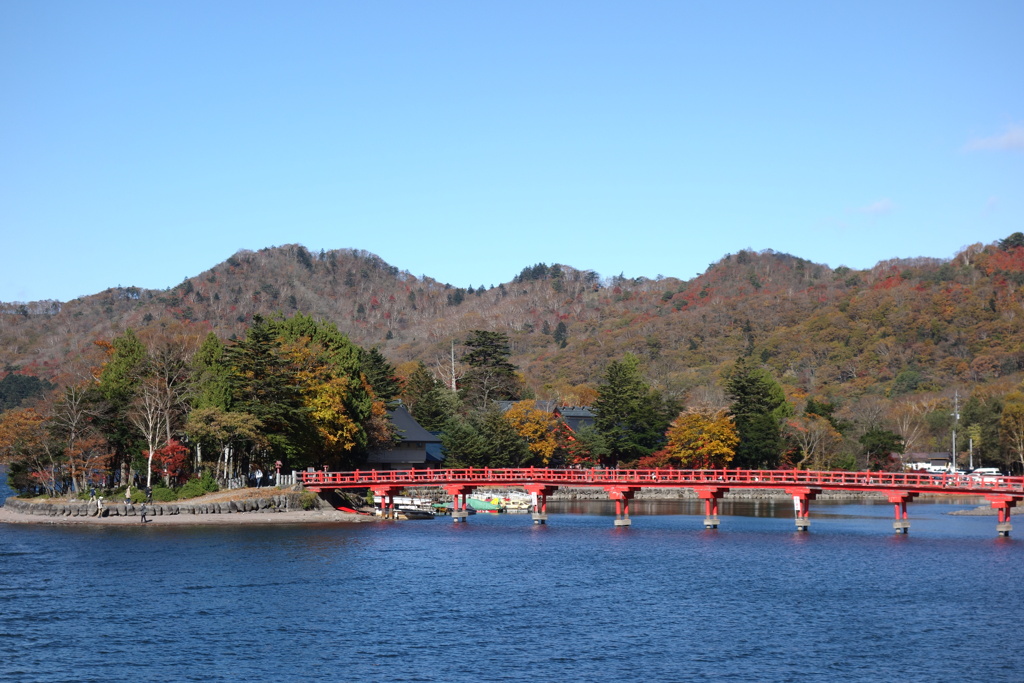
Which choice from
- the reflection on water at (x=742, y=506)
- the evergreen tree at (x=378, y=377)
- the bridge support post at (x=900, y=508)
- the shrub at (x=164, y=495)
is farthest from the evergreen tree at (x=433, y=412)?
the bridge support post at (x=900, y=508)

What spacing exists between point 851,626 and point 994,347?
16933cm

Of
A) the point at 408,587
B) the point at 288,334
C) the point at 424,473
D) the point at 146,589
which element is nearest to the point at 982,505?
the point at 424,473

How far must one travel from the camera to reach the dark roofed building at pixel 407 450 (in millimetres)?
104500

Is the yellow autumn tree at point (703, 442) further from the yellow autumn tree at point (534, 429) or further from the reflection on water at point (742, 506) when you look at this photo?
the yellow autumn tree at point (534, 429)

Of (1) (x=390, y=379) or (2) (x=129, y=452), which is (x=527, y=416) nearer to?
(1) (x=390, y=379)

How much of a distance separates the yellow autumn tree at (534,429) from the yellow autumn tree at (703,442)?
12.8 metres

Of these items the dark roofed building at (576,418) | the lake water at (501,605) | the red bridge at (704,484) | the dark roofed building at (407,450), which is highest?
the dark roofed building at (576,418)

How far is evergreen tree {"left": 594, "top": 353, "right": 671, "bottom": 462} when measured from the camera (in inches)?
4510

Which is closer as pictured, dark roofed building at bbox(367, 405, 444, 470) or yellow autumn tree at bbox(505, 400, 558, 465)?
dark roofed building at bbox(367, 405, 444, 470)

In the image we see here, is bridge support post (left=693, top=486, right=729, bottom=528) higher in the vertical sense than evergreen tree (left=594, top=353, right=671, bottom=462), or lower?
lower

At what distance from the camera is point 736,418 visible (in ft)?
379

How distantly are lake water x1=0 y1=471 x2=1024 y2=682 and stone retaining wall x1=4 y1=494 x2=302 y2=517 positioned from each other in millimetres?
3582

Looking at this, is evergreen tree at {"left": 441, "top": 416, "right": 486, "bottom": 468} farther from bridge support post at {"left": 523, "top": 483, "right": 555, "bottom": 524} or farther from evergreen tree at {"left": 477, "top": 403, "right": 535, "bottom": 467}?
bridge support post at {"left": 523, "top": 483, "right": 555, "bottom": 524}

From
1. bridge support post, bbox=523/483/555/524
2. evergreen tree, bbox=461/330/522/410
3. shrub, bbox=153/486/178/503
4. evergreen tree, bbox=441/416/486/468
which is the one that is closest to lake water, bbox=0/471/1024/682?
shrub, bbox=153/486/178/503
